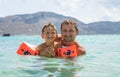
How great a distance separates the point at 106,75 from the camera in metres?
6.31

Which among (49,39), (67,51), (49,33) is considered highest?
(49,33)

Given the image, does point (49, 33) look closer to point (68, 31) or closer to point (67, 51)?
point (68, 31)

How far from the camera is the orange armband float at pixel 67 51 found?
29.2ft

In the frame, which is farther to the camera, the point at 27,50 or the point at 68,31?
the point at 27,50

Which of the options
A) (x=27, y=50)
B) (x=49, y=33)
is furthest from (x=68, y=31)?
(x=27, y=50)

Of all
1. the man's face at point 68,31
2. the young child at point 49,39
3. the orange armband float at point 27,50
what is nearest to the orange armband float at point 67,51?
the young child at point 49,39

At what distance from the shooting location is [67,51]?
29.5 feet

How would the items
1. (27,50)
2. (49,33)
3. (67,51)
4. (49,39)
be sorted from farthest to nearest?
(27,50) → (67,51) → (49,39) → (49,33)

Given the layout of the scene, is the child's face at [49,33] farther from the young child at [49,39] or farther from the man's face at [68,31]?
the man's face at [68,31]

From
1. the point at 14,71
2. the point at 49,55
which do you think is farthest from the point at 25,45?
the point at 14,71

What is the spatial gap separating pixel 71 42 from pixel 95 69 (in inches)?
88.6

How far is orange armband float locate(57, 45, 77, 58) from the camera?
8.90 metres

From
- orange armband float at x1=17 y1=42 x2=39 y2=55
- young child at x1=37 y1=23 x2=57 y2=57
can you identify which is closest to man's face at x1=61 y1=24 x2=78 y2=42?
young child at x1=37 y1=23 x2=57 y2=57

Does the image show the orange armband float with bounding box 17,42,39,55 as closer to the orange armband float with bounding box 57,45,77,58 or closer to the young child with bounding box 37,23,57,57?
the young child with bounding box 37,23,57,57
